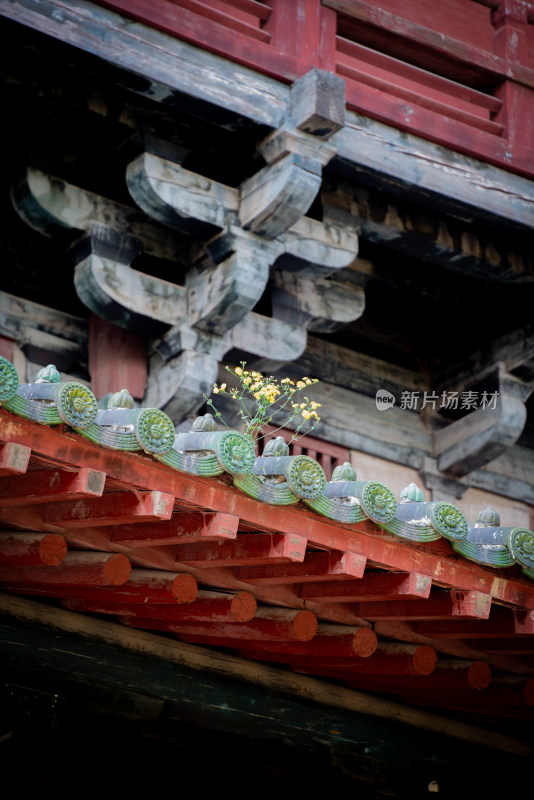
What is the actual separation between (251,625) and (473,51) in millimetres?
3999

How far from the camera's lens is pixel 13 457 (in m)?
4.76

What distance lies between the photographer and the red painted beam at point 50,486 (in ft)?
16.2

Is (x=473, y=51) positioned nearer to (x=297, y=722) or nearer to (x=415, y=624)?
(x=415, y=624)

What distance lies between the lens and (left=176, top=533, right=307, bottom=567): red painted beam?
17.8ft

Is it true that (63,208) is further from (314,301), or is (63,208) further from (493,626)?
(493,626)

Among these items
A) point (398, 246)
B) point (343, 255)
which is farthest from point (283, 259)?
point (398, 246)

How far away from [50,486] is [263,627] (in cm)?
171

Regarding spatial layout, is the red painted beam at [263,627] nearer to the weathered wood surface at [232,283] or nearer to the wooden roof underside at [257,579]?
the wooden roof underside at [257,579]

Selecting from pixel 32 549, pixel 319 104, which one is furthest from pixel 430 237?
pixel 32 549

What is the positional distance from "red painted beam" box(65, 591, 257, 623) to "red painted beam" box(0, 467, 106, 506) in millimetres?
1010

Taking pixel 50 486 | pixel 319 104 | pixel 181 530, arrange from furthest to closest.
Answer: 1. pixel 319 104
2. pixel 181 530
3. pixel 50 486

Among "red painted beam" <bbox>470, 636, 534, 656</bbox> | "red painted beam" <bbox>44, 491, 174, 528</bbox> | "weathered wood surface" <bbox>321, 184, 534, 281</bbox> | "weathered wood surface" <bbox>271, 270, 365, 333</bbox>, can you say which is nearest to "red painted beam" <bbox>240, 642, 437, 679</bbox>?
"red painted beam" <bbox>470, 636, 534, 656</bbox>

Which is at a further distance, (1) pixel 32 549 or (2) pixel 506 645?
(2) pixel 506 645

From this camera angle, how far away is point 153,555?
6008mm
